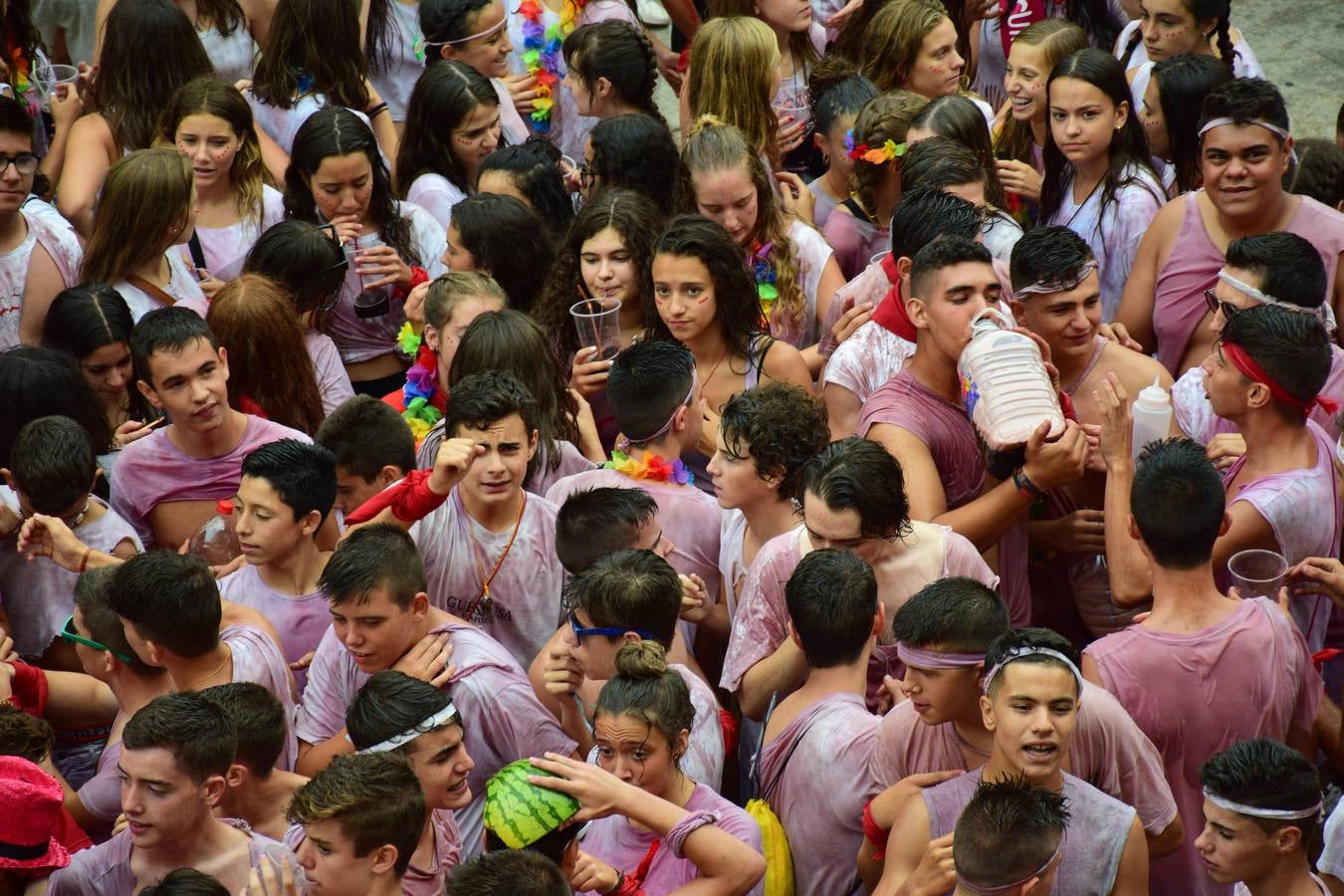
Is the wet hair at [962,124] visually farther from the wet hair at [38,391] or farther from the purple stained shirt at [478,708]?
the wet hair at [38,391]

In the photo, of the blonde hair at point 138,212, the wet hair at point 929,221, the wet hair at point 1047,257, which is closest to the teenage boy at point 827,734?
the wet hair at point 1047,257

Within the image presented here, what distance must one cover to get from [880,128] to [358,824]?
157 inches

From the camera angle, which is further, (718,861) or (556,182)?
(556,182)

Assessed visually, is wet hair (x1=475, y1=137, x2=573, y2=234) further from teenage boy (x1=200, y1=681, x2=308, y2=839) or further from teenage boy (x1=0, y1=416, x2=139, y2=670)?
teenage boy (x1=200, y1=681, x2=308, y2=839)

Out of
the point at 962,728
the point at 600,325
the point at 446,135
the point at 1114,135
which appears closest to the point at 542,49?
the point at 446,135

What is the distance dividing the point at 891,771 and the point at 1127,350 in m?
2.09

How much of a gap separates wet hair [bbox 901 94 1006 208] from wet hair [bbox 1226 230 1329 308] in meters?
1.23

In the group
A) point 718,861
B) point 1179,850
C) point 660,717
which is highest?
point 660,717

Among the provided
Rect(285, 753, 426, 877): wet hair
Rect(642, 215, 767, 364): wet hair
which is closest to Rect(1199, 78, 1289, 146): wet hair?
Rect(642, 215, 767, 364): wet hair

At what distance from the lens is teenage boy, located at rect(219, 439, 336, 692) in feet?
16.2

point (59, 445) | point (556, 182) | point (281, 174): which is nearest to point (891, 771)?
point (59, 445)

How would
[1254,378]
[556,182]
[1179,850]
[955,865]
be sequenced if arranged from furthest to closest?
[556,182], [1254,378], [1179,850], [955,865]

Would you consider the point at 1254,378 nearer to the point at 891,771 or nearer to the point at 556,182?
the point at 891,771

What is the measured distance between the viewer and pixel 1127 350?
18.1 feet
